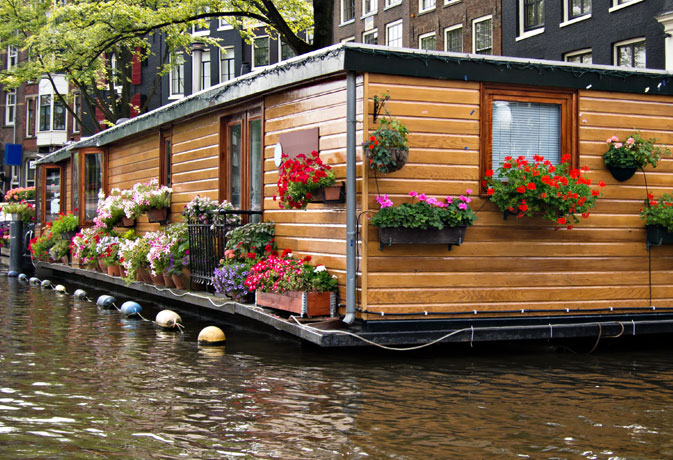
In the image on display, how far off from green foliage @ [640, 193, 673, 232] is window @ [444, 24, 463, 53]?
19602 mm

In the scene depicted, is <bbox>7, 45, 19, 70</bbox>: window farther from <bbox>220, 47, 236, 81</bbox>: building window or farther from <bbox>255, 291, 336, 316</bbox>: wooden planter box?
<bbox>255, 291, 336, 316</bbox>: wooden planter box

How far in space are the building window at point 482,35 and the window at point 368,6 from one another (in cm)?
714

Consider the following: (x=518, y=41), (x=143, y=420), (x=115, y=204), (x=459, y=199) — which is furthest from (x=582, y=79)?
(x=518, y=41)

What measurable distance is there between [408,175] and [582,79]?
2340mm

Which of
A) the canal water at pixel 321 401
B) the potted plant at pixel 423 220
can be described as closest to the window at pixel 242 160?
the canal water at pixel 321 401

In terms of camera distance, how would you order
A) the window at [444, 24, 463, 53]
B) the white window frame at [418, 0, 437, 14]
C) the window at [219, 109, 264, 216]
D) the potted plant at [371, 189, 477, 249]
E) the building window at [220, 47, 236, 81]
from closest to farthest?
the potted plant at [371, 189, 477, 249] < the window at [219, 109, 264, 216] < the window at [444, 24, 463, 53] < the white window frame at [418, 0, 437, 14] < the building window at [220, 47, 236, 81]

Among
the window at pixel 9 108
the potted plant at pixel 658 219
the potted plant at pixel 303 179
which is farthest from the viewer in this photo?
the window at pixel 9 108

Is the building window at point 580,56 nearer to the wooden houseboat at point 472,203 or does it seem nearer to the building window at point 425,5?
the building window at point 425,5

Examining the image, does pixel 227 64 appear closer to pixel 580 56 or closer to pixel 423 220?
pixel 580 56

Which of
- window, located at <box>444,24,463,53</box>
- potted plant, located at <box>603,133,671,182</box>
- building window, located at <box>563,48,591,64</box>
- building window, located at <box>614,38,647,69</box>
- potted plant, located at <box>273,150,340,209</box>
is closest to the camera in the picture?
potted plant, located at <box>273,150,340,209</box>

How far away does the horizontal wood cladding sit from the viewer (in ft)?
28.9

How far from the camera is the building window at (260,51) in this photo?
38.3 meters

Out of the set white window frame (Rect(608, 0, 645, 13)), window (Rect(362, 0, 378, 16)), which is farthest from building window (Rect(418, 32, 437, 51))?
white window frame (Rect(608, 0, 645, 13))

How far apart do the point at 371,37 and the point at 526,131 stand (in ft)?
85.1
